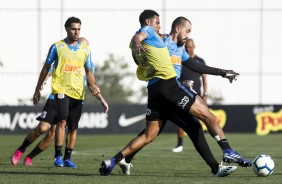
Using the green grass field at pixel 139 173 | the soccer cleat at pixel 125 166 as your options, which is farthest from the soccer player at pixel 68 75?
the soccer cleat at pixel 125 166

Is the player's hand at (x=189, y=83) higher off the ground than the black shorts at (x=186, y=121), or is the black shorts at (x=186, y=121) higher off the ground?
the player's hand at (x=189, y=83)

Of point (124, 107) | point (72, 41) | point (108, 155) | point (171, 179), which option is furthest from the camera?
point (124, 107)

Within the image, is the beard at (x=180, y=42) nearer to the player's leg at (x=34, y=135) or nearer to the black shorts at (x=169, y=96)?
the black shorts at (x=169, y=96)

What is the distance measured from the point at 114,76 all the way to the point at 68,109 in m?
24.9

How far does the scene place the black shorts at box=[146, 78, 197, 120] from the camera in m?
10.5

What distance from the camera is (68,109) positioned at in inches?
499

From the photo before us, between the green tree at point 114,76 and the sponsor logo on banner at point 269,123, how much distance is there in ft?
27.0

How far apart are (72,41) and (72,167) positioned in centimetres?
182

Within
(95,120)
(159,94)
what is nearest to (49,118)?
(159,94)

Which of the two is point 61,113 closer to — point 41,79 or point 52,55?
point 41,79

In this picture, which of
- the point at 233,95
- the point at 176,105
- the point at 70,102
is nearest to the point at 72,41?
the point at 70,102

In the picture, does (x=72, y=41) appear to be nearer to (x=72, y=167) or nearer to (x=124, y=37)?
(x=72, y=167)

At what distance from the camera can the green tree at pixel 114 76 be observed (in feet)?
121

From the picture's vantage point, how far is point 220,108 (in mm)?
30297
